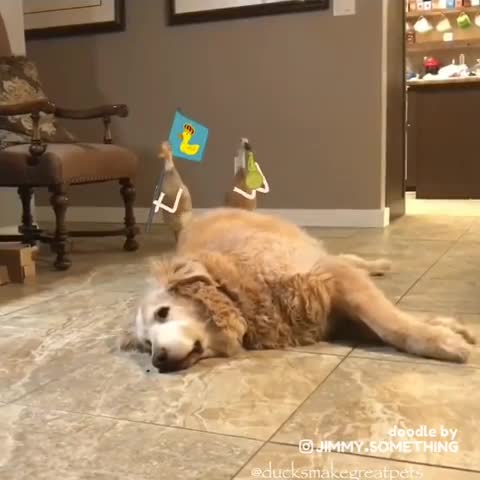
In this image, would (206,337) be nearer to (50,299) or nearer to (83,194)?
(50,299)

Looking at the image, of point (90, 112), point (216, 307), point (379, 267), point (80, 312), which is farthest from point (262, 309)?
point (90, 112)

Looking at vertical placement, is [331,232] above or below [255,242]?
below

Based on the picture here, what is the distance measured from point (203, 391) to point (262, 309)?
0.85 feet

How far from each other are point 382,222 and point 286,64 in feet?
3.53

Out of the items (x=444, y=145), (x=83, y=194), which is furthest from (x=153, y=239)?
(x=444, y=145)

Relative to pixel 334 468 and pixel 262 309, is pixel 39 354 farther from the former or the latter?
pixel 334 468

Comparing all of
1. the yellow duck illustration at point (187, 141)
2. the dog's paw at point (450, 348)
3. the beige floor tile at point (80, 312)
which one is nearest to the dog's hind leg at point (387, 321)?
the dog's paw at point (450, 348)

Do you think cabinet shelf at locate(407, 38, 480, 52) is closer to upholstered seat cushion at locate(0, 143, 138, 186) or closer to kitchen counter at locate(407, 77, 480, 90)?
kitchen counter at locate(407, 77, 480, 90)

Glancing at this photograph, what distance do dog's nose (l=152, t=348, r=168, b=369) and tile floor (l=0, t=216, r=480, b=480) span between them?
3 centimetres

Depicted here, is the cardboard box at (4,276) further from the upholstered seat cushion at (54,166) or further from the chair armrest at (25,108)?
the chair armrest at (25,108)

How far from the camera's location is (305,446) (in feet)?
3.34

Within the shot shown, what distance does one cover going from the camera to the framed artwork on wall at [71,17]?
4.43 meters

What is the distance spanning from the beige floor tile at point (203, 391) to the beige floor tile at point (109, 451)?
0.05 meters

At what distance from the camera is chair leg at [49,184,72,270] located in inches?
109
